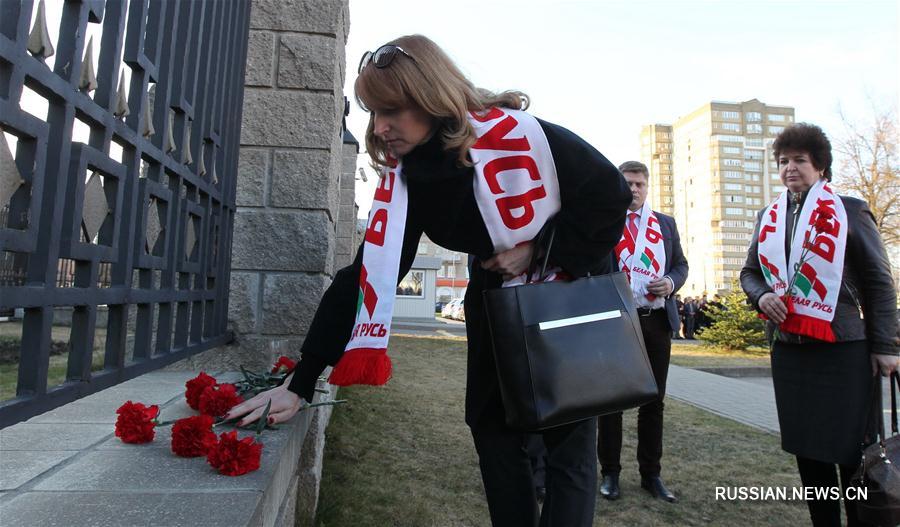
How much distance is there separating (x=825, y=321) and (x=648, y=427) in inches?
50.7

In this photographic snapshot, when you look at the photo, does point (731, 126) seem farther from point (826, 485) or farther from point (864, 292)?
point (826, 485)

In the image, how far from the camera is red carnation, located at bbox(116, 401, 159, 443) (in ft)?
5.03

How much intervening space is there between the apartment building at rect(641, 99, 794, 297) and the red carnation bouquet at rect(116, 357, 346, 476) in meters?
70.7

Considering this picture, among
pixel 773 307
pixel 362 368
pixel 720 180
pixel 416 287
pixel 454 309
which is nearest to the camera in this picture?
pixel 362 368

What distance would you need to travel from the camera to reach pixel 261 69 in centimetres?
280

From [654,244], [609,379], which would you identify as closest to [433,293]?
[654,244]

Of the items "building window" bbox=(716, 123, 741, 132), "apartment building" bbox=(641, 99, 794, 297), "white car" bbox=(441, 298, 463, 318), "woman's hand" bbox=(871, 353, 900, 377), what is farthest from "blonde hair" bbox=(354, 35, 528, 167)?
"building window" bbox=(716, 123, 741, 132)

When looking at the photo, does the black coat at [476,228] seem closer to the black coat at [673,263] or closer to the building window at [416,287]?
the black coat at [673,263]

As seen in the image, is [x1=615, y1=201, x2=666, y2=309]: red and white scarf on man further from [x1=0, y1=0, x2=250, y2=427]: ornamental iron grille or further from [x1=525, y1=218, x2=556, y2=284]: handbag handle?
[x1=0, y1=0, x2=250, y2=427]: ornamental iron grille

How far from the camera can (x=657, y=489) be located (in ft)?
10.8

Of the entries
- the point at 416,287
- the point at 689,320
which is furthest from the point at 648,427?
the point at 416,287

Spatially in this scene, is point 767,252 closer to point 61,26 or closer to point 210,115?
point 210,115

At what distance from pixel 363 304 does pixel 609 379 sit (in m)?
0.72

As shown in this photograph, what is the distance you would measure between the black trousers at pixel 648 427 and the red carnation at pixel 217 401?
232 cm
